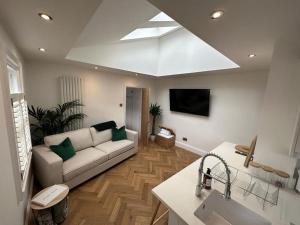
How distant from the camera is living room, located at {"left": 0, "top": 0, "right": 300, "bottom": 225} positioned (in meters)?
1.02

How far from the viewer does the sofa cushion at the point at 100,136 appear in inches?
121

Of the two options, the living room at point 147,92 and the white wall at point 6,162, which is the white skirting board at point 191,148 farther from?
the white wall at point 6,162

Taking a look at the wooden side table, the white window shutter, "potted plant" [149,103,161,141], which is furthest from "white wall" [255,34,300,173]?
"potted plant" [149,103,161,141]

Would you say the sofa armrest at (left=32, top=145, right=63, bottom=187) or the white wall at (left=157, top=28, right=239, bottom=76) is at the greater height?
the white wall at (left=157, top=28, right=239, bottom=76)

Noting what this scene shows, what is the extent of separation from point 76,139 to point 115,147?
0.82m

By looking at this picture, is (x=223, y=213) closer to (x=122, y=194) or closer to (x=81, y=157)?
(x=122, y=194)

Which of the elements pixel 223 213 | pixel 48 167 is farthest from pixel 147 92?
pixel 223 213

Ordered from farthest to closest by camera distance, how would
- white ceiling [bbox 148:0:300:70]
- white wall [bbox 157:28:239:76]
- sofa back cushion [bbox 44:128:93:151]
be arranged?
white wall [bbox 157:28:239:76], sofa back cushion [bbox 44:128:93:151], white ceiling [bbox 148:0:300:70]

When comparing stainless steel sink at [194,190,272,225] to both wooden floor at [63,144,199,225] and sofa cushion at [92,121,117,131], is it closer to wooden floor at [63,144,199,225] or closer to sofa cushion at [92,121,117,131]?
wooden floor at [63,144,199,225]

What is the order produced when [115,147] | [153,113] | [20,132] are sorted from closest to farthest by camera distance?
[20,132] → [115,147] → [153,113]

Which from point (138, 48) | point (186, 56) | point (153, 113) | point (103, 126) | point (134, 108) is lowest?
point (103, 126)

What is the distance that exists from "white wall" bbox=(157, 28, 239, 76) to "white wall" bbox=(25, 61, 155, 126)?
1037mm

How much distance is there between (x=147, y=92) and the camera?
439 centimetres

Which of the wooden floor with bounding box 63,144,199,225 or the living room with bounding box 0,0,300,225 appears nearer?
the living room with bounding box 0,0,300,225
